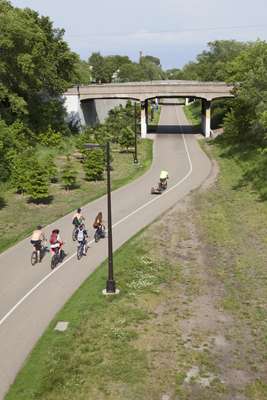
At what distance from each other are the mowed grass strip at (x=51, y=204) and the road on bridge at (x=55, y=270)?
870mm

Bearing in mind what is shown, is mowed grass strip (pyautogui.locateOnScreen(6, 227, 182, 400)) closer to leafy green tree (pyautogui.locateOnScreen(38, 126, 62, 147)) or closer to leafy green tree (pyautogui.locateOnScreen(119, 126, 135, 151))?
leafy green tree (pyautogui.locateOnScreen(119, 126, 135, 151))

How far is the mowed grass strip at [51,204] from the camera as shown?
26234mm

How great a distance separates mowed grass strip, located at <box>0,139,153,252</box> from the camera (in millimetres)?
26234

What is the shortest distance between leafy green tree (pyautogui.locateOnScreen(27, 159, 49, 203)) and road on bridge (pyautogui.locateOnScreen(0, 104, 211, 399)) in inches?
122

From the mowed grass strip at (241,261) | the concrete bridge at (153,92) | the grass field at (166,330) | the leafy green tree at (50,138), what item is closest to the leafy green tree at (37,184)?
the grass field at (166,330)

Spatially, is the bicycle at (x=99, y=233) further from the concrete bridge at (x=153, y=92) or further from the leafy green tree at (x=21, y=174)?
the concrete bridge at (x=153, y=92)

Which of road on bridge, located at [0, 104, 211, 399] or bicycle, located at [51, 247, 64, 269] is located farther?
bicycle, located at [51, 247, 64, 269]

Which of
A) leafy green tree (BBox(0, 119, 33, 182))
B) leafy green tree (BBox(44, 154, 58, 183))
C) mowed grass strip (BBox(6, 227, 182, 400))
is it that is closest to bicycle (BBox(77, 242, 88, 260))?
mowed grass strip (BBox(6, 227, 182, 400))

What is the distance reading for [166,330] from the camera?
15305 millimetres

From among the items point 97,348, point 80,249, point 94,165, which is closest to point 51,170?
point 94,165

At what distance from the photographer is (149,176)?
1614 inches

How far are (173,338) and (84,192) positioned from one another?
21079mm

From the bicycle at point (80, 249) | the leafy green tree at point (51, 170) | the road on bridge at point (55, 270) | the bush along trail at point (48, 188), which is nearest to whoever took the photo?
the road on bridge at point (55, 270)

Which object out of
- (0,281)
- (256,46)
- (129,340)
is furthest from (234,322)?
(256,46)
